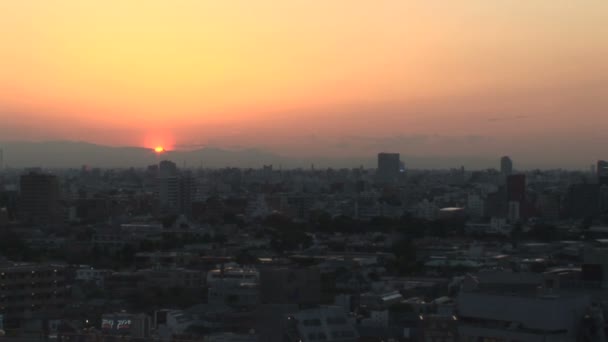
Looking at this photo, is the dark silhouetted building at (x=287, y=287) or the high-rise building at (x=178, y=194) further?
the high-rise building at (x=178, y=194)

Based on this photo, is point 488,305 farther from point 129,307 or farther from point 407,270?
point 407,270

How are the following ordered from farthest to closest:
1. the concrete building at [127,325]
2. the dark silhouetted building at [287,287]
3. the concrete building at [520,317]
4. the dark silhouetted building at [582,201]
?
the dark silhouetted building at [582,201] < the dark silhouetted building at [287,287] < the concrete building at [127,325] < the concrete building at [520,317]

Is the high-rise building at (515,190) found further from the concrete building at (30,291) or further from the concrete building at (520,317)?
the concrete building at (520,317)

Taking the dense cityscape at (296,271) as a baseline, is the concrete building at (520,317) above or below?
above

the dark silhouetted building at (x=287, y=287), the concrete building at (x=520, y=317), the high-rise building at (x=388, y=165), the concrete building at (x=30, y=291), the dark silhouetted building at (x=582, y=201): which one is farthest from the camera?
the high-rise building at (x=388, y=165)

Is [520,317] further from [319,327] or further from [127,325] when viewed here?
[127,325]

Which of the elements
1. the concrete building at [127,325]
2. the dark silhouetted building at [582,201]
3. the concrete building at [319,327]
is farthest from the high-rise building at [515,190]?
the concrete building at [319,327]

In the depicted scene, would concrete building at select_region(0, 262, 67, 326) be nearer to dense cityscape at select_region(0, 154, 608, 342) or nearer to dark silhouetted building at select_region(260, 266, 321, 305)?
dense cityscape at select_region(0, 154, 608, 342)

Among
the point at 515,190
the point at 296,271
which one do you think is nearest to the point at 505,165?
the point at 515,190
